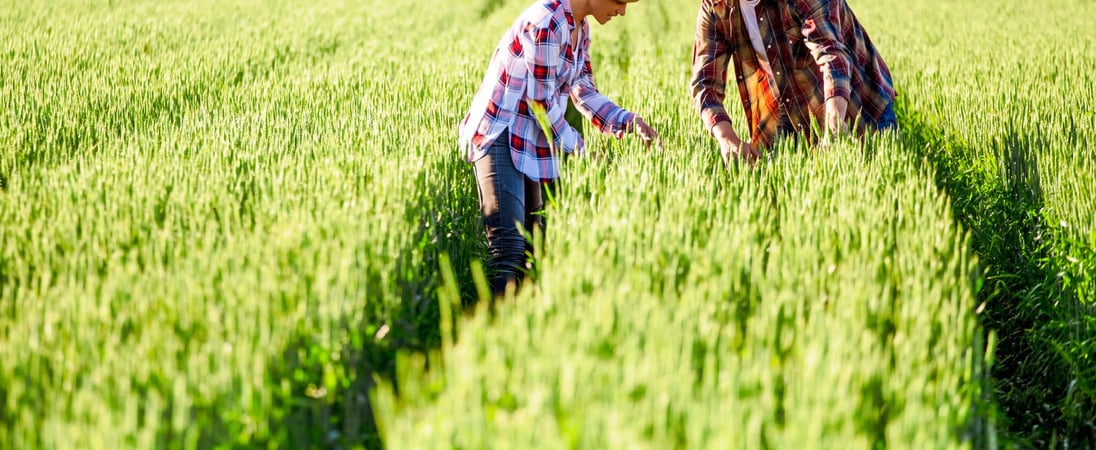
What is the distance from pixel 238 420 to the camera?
158cm

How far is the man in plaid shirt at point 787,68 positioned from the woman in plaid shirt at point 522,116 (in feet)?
1.53

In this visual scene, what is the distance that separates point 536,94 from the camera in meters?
2.90

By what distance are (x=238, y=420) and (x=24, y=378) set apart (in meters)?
0.41

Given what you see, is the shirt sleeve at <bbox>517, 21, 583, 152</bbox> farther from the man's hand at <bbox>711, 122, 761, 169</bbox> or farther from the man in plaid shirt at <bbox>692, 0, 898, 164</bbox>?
the man in plaid shirt at <bbox>692, 0, 898, 164</bbox>

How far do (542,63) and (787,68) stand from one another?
3.66 feet

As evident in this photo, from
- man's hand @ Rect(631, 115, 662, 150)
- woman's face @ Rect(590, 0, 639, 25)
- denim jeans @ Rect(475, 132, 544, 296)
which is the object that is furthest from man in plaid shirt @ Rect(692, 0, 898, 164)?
denim jeans @ Rect(475, 132, 544, 296)

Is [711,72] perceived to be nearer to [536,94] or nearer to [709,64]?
[709,64]

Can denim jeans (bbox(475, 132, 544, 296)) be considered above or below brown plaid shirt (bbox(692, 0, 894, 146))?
below

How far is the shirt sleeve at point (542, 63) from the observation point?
2799 mm

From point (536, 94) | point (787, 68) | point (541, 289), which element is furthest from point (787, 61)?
point (541, 289)

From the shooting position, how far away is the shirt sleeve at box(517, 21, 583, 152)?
2.80 meters

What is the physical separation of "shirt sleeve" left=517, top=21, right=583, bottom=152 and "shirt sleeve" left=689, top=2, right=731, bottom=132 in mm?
677

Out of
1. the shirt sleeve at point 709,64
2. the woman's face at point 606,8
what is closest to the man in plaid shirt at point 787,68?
the shirt sleeve at point 709,64

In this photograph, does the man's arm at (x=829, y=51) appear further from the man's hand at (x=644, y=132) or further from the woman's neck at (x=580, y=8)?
the woman's neck at (x=580, y=8)
